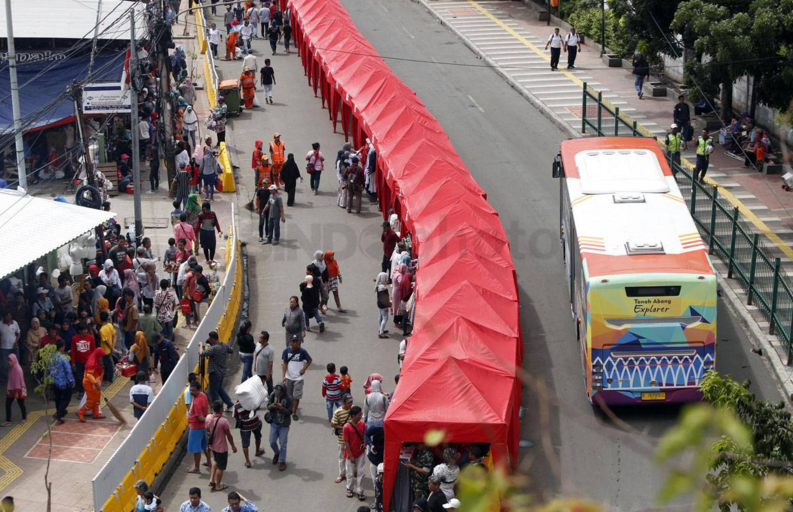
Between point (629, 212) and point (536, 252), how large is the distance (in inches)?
244

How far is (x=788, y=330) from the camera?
20000mm

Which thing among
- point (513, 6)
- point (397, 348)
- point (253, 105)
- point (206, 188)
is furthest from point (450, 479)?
point (513, 6)

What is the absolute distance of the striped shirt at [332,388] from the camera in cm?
1752

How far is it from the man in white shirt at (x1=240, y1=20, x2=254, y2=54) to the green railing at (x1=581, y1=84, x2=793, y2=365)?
807 inches

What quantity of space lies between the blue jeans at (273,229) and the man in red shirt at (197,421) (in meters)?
9.95

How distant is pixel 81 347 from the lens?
19.0 meters

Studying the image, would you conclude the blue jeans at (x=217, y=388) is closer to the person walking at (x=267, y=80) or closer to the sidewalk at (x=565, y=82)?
the sidewalk at (x=565, y=82)

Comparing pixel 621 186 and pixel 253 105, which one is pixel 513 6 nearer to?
pixel 253 105

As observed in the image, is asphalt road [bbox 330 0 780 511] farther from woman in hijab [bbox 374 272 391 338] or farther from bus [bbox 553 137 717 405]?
woman in hijab [bbox 374 272 391 338]

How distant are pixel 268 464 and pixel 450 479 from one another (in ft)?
13.4

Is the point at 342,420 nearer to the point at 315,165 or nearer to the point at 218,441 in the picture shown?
the point at 218,441

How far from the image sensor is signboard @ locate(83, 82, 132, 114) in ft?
103

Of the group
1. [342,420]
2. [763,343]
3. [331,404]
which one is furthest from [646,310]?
[331,404]

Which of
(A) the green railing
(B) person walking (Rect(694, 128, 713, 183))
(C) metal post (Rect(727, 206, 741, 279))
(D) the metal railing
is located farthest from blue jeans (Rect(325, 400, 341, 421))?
(B) person walking (Rect(694, 128, 713, 183))
